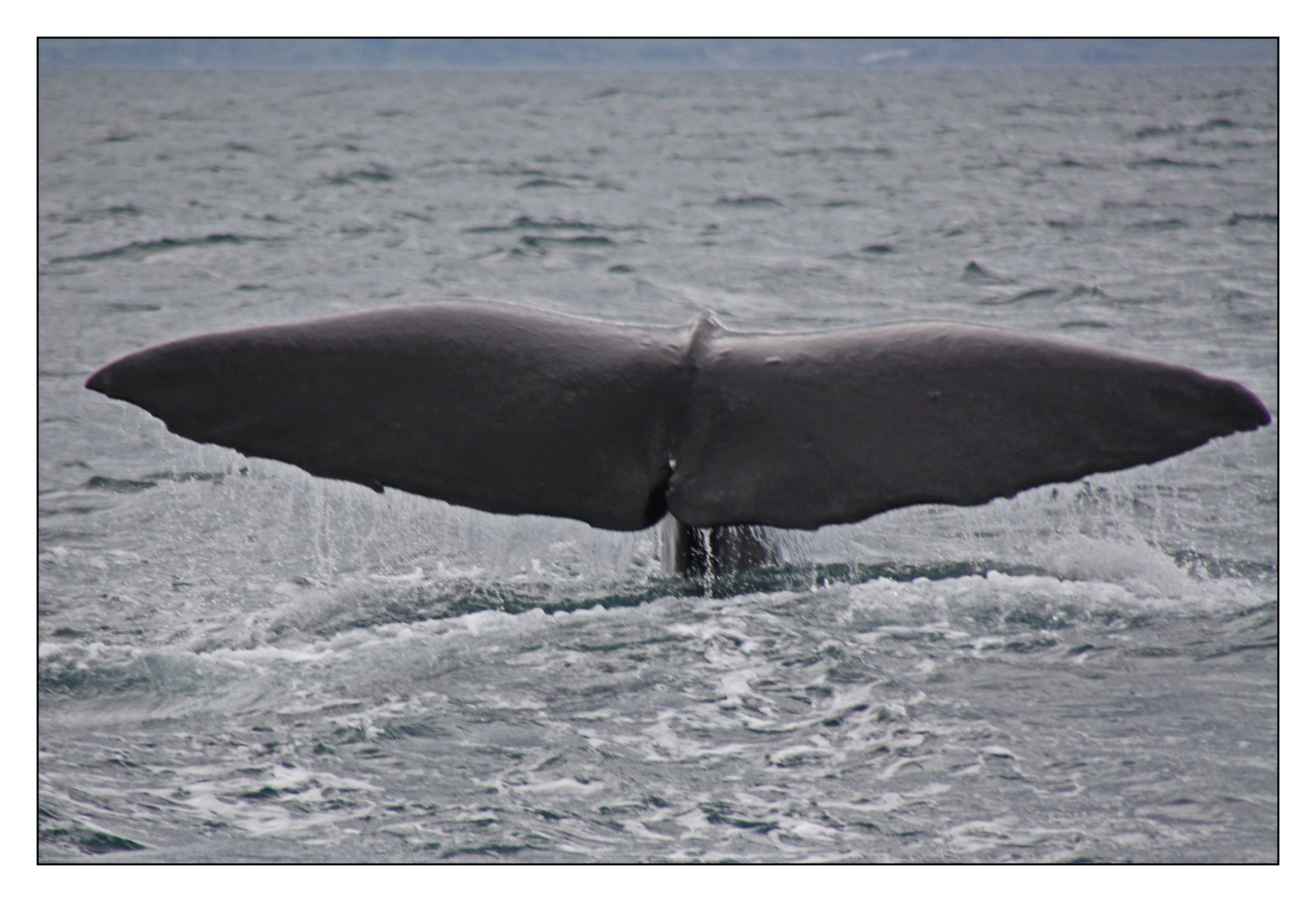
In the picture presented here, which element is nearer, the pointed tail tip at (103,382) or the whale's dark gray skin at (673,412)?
the whale's dark gray skin at (673,412)

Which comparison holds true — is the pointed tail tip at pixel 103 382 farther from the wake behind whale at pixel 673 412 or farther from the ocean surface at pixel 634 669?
the ocean surface at pixel 634 669

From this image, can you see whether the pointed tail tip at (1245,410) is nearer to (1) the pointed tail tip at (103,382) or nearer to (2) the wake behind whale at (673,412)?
(2) the wake behind whale at (673,412)

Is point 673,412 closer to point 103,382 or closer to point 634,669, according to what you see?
point 634,669

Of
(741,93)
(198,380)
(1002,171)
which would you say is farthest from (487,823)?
(741,93)

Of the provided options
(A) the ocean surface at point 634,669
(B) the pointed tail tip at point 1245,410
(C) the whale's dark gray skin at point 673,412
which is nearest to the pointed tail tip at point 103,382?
(C) the whale's dark gray skin at point 673,412

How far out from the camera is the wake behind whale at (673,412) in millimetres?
3287

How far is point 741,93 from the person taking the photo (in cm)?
6644

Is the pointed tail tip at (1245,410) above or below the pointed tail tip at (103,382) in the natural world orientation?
below

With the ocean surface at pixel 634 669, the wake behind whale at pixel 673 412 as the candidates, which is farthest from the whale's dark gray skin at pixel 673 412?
the ocean surface at pixel 634 669

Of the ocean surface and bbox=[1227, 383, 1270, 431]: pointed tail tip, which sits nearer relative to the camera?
bbox=[1227, 383, 1270, 431]: pointed tail tip

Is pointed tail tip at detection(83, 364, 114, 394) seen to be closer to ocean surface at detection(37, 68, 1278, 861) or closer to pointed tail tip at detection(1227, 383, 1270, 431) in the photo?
ocean surface at detection(37, 68, 1278, 861)

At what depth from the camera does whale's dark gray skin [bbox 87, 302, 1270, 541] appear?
10.8 feet

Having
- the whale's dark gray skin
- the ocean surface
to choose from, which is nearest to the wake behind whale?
the whale's dark gray skin

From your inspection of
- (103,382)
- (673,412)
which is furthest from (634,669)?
(103,382)
